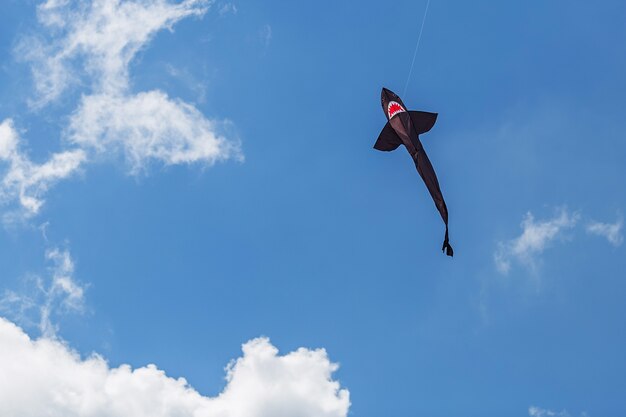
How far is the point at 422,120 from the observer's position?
48.8 m

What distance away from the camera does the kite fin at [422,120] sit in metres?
48.6

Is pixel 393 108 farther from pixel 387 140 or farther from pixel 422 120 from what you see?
pixel 387 140

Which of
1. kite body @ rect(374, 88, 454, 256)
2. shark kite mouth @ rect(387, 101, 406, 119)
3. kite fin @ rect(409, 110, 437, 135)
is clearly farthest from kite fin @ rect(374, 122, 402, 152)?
kite fin @ rect(409, 110, 437, 135)

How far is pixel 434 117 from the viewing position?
4884 centimetres

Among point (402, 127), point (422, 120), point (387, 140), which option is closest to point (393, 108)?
point (402, 127)

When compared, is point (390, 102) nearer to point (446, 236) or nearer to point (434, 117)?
point (434, 117)

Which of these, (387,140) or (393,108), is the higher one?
(393,108)

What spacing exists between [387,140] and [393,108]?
2945 mm

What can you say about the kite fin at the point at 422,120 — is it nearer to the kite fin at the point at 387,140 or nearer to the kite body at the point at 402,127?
the kite body at the point at 402,127

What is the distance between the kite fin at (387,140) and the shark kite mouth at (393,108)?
118 centimetres

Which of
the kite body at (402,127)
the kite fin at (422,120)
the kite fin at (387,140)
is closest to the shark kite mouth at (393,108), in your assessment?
the kite body at (402,127)

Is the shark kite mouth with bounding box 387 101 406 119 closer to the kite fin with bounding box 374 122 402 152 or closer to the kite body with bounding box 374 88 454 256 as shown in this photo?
the kite body with bounding box 374 88 454 256

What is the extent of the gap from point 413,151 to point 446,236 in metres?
8.30

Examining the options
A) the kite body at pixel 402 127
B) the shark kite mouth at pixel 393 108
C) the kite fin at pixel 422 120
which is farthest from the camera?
A: the kite fin at pixel 422 120
